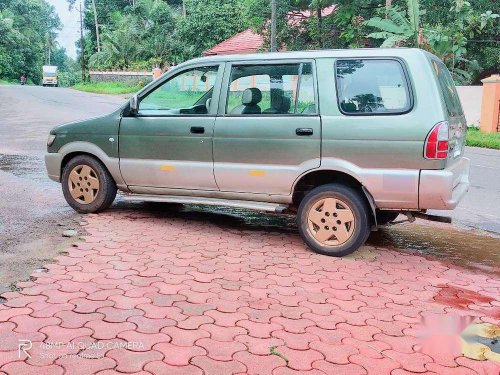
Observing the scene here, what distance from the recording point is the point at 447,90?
198 inches

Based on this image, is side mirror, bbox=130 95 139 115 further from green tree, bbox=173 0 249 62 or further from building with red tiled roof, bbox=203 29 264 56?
green tree, bbox=173 0 249 62

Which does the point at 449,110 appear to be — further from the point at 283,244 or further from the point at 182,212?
the point at 182,212

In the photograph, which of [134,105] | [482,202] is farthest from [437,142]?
[482,202]

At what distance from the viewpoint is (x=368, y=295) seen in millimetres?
4016

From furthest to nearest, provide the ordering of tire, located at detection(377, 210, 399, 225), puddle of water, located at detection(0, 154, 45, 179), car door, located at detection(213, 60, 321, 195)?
puddle of water, located at detection(0, 154, 45, 179), tire, located at detection(377, 210, 399, 225), car door, located at detection(213, 60, 321, 195)

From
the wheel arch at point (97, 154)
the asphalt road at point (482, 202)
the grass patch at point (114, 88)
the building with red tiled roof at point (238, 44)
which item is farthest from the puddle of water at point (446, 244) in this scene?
the grass patch at point (114, 88)

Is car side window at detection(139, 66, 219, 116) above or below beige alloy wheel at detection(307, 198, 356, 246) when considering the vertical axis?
above

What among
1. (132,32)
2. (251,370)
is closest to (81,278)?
(251,370)

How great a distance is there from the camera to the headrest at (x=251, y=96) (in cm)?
530

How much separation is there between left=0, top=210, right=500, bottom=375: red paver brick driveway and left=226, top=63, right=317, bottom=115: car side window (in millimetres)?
1355

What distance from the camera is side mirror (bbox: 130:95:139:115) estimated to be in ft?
18.9

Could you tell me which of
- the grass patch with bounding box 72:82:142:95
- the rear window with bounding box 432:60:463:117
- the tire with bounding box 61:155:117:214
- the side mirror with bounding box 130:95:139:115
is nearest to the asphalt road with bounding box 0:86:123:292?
the tire with bounding box 61:155:117:214

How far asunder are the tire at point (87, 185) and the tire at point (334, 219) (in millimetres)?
2342

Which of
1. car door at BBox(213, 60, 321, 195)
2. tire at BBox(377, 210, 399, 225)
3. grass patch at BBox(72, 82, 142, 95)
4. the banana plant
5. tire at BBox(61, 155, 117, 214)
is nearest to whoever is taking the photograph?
car door at BBox(213, 60, 321, 195)
